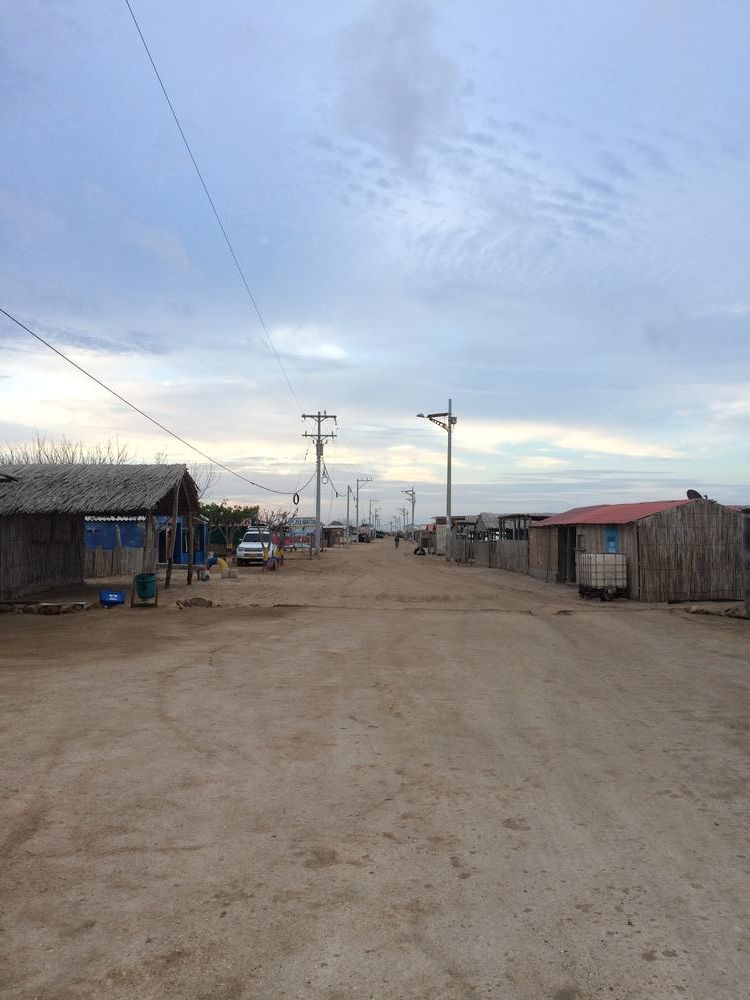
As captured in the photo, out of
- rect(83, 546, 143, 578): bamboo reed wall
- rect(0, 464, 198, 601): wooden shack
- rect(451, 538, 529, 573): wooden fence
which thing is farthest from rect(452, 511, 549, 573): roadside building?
rect(0, 464, 198, 601): wooden shack

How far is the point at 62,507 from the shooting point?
22.0 m

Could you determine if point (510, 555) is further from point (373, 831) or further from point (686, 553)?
point (373, 831)

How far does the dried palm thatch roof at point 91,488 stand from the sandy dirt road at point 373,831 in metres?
11.2

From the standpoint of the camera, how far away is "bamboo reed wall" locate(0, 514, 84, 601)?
21453mm

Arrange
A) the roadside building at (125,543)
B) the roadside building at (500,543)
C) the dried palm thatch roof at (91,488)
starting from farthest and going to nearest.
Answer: the roadside building at (500,543)
the roadside building at (125,543)
the dried palm thatch roof at (91,488)

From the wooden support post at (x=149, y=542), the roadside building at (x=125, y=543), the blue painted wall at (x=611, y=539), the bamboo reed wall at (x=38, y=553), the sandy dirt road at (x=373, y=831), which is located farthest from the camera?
the roadside building at (x=125, y=543)

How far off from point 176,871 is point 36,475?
21947 millimetres

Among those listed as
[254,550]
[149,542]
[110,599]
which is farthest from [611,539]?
[254,550]

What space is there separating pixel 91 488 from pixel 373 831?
20.0 metres

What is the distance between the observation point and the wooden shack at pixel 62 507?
71.4 feet

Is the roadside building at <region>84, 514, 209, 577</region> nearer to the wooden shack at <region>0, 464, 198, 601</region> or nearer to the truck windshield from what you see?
the wooden shack at <region>0, 464, 198, 601</region>

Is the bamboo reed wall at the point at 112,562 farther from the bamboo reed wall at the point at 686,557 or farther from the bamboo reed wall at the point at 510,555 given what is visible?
the bamboo reed wall at the point at 686,557

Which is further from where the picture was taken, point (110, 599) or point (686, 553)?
point (686, 553)

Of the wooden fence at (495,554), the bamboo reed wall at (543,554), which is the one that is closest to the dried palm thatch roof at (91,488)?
the bamboo reed wall at (543,554)
